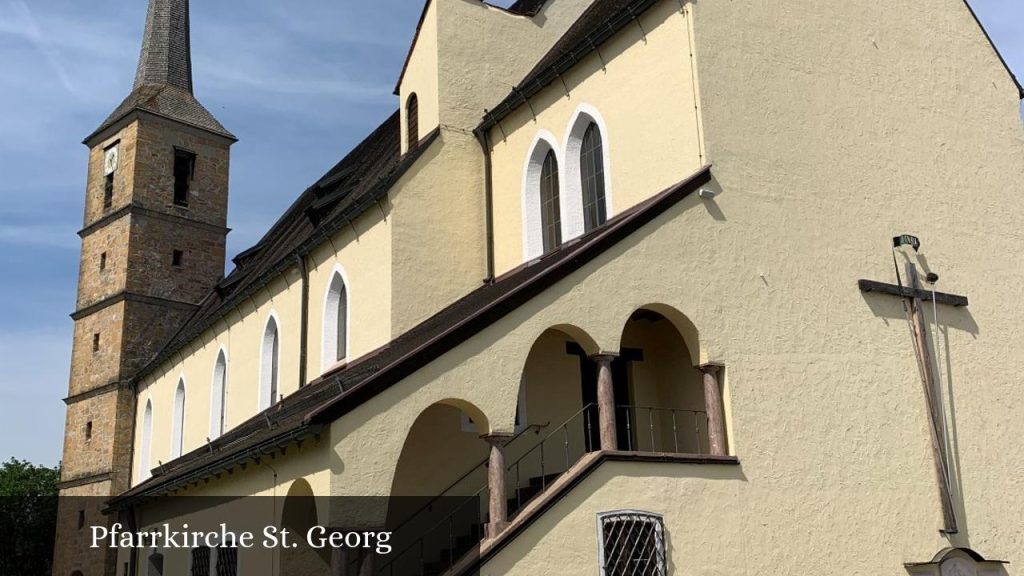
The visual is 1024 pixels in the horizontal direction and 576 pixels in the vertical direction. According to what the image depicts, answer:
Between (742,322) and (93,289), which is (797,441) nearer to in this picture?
(742,322)

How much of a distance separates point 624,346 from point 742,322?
2.53 m

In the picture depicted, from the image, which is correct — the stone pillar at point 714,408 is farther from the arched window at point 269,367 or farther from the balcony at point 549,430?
the arched window at point 269,367

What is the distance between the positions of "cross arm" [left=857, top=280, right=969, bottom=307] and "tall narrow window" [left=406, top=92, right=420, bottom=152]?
27.6 feet

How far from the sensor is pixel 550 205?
1733 centimetres

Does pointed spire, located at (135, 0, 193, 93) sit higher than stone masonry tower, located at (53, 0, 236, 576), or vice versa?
pointed spire, located at (135, 0, 193, 93)

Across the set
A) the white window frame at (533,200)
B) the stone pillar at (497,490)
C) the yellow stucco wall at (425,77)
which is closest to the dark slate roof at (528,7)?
the yellow stucco wall at (425,77)

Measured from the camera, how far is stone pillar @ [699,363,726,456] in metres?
13.0

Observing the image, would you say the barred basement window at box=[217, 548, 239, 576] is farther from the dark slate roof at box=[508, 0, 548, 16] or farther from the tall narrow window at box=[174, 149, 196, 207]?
the tall narrow window at box=[174, 149, 196, 207]

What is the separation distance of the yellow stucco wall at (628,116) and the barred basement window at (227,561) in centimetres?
615

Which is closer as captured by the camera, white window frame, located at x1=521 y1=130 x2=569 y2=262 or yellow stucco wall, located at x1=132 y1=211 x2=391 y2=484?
white window frame, located at x1=521 y1=130 x2=569 y2=262

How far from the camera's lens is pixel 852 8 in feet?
53.1

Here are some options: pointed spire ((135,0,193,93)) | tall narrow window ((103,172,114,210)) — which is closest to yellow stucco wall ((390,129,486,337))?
tall narrow window ((103,172,114,210))

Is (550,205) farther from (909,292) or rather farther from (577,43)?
(909,292)

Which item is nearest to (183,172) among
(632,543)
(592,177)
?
(592,177)
